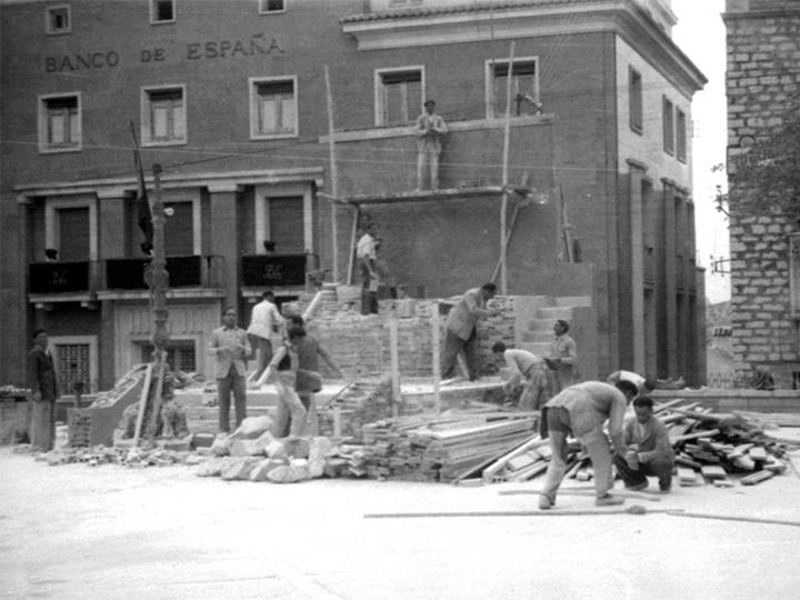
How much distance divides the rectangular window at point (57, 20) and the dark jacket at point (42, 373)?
19.4m

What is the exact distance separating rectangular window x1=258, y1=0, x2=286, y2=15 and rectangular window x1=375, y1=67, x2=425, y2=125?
10.6 feet

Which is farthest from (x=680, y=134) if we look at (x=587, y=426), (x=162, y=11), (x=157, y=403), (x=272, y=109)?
(x=587, y=426)

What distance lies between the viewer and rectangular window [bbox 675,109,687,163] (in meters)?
42.8

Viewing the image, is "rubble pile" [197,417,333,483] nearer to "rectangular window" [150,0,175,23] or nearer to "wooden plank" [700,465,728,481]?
"wooden plank" [700,465,728,481]

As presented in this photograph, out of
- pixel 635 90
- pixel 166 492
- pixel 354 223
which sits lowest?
pixel 166 492

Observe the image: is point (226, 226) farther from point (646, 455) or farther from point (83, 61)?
point (646, 455)

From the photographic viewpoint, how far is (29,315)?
41656 millimetres

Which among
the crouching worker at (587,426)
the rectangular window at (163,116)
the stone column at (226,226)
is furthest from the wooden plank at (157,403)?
the rectangular window at (163,116)

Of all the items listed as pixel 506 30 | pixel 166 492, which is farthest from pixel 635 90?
pixel 166 492

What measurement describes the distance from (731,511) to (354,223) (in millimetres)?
19815

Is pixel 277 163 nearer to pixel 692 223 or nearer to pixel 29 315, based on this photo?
pixel 29 315

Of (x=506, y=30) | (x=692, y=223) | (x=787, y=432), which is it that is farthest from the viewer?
(x=692, y=223)

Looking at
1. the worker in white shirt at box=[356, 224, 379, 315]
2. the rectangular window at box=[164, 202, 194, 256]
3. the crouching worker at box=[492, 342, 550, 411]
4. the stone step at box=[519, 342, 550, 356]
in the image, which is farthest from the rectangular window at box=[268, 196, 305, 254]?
the crouching worker at box=[492, 342, 550, 411]

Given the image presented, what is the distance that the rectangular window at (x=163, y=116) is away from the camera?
4016 centimetres
